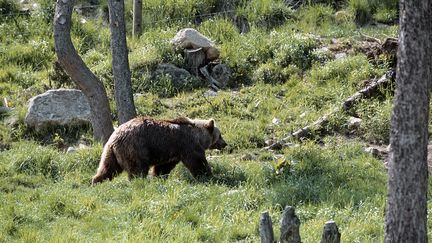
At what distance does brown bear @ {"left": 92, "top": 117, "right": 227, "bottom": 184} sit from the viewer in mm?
9578

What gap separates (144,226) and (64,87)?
725 cm

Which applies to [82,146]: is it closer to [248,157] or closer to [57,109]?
[57,109]

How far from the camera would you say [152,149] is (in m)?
9.78

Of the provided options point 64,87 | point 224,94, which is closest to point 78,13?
point 64,87

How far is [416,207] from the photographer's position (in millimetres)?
5531

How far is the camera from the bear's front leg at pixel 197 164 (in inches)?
390

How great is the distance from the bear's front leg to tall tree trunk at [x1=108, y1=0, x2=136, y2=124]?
1.73 meters

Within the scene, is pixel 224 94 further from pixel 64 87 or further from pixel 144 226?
pixel 144 226

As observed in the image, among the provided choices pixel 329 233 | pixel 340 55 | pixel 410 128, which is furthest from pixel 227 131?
pixel 410 128

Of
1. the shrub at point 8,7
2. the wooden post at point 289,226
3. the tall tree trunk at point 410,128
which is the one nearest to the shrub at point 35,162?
the wooden post at point 289,226

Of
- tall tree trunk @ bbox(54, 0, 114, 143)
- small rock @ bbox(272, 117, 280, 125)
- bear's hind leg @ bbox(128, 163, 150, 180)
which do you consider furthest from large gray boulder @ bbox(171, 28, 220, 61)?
bear's hind leg @ bbox(128, 163, 150, 180)

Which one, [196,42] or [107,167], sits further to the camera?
[196,42]

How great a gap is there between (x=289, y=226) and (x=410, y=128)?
1.23 metres

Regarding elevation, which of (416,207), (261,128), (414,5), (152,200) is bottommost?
(261,128)
